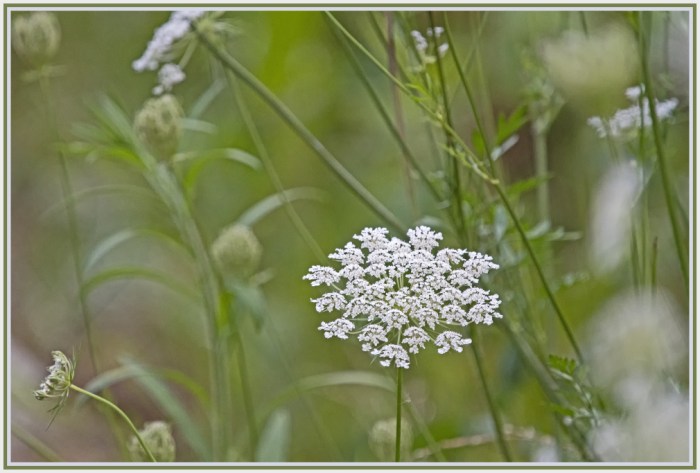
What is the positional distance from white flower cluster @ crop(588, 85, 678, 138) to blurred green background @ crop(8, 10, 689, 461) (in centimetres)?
1

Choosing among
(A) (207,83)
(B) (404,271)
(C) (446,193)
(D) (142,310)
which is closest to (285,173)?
(A) (207,83)

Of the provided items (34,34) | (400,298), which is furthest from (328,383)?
(34,34)

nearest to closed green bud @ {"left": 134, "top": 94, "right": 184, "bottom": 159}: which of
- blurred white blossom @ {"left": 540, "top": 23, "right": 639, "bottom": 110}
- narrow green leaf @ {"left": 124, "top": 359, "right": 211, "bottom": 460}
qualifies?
narrow green leaf @ {"left": 124, "top": 359, "right": 211, "bottom": 460}

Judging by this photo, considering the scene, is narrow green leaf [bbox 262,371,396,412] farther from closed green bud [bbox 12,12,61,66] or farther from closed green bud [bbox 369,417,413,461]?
closed green bud [bbox 12,12,61,66]

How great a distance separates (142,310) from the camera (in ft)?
4.20

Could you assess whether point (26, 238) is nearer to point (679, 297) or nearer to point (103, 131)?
point (103, 131)

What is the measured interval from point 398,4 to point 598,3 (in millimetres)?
168

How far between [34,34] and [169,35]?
137mm

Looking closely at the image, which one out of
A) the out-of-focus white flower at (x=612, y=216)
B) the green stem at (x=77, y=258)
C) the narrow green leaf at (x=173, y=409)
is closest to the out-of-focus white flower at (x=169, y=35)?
the green stem at (x=77, y=258)

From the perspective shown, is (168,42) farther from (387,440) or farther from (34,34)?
(387,440)

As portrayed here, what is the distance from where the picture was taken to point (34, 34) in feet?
2.56

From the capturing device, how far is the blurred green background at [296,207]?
0.87m

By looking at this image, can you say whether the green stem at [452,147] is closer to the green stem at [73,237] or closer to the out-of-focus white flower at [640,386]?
the out-of-focus white flower at [640,386]

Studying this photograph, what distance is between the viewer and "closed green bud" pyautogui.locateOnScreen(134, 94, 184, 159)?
0.75 m
